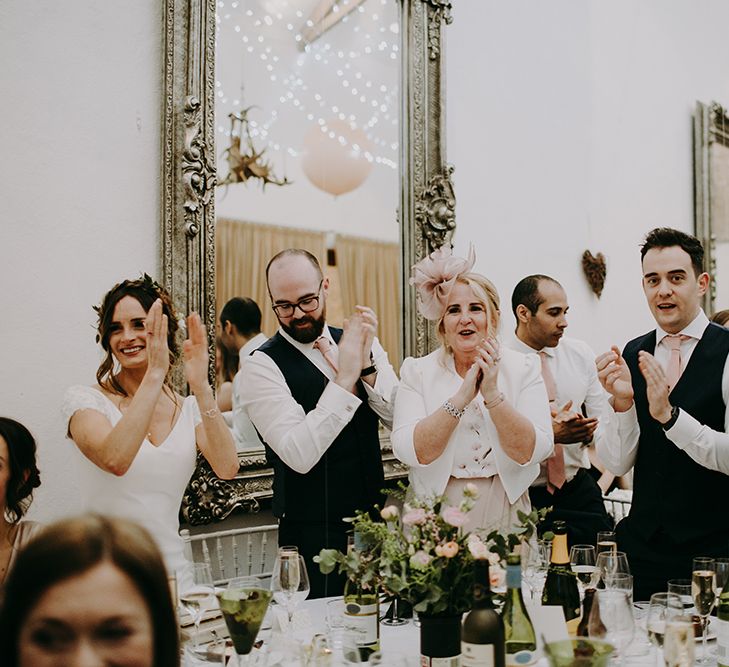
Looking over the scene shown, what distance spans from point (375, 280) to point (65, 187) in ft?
4.70

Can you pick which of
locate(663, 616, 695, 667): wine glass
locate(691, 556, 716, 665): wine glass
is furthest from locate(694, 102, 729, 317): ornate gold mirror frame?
locate(663, 616, 695, 667): wine glass

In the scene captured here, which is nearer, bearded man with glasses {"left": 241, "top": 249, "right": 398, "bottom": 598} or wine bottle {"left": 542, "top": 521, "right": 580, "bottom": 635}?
wine bottle {"left": 542, "top": 521, "right": 580, "bottom": 635}

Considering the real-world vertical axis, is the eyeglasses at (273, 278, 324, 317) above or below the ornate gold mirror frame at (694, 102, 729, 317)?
below

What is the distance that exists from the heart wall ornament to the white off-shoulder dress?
3.17 meters

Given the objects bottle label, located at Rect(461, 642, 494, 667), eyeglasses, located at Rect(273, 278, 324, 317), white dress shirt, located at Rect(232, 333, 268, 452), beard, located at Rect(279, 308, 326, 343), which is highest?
eyeglasses, located at Rect(273, 278, 324, 317)

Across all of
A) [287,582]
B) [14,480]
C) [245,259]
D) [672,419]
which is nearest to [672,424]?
[672,419]

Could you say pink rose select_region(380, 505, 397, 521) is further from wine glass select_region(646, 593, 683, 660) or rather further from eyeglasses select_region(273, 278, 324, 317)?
eyeglasses select_region(273, 278, 324, 317)

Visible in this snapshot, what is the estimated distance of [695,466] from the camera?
2529 millimetres

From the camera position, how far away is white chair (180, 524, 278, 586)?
282 cm

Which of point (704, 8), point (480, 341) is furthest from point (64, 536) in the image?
point (704, 8)

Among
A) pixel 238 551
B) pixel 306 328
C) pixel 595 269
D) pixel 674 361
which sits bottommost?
pixel 238 551

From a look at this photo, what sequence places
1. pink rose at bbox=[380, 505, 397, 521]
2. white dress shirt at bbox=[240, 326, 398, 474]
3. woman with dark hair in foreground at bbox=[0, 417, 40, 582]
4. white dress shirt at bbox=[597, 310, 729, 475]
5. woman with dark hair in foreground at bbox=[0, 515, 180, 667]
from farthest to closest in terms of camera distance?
1. white dress shirt at bbox=[240, 326, 398, 474]
2. white dress shirt at bbox=[597, 310, 729, 475]
3. woman with dark hair in foreground at bbox=[0, 417, 40, 582]
4. pink rose at bbox=[380, 505, 397, 521]
5. woman with dark hair in foreground at bbox=[0, 515, 180, 667]

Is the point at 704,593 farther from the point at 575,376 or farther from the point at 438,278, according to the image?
the point at 575,376

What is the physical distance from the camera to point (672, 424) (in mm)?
2430
